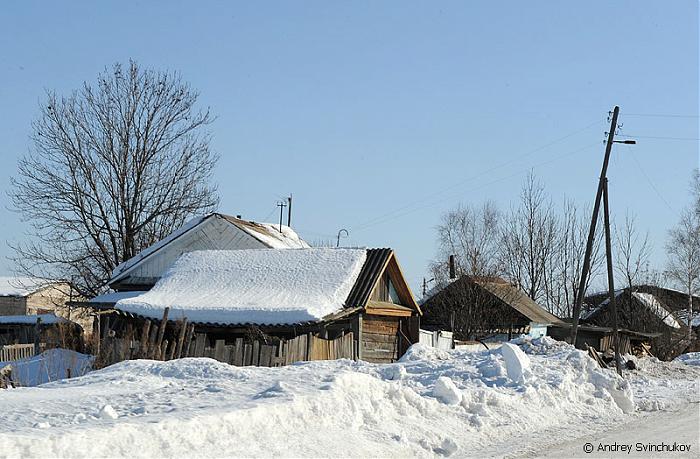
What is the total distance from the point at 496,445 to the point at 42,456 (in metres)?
6.09

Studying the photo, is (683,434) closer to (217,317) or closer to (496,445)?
(496,445)

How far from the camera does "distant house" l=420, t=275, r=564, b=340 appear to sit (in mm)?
42781

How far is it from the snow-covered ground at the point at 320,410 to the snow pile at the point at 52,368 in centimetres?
296

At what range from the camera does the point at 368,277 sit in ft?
86.9

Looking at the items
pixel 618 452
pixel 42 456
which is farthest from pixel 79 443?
pixel 618 452

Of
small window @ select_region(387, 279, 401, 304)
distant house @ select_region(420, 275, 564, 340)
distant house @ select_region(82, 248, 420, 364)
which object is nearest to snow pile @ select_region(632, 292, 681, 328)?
distant house @ select_region(420, 275, 564, 340)

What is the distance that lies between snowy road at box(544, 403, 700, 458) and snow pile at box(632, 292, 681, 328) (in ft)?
109

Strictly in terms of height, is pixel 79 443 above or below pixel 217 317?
below

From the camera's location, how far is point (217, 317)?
939 inches

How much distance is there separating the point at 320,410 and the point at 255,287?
53.1ft

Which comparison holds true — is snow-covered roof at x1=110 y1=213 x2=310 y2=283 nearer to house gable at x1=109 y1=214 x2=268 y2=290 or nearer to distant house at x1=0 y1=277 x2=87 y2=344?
house gable at x1=109 y1=214 x2=268 y2=290

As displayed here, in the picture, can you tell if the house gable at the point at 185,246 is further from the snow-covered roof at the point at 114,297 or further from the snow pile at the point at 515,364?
the snow pile at the point at 515,364

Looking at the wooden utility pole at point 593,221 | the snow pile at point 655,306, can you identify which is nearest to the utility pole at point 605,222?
the wooden utility pole at point 593,221

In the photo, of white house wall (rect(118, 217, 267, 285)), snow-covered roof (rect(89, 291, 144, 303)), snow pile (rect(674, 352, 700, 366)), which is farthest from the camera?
white house wall (rect(118, 217, 267, 285))
